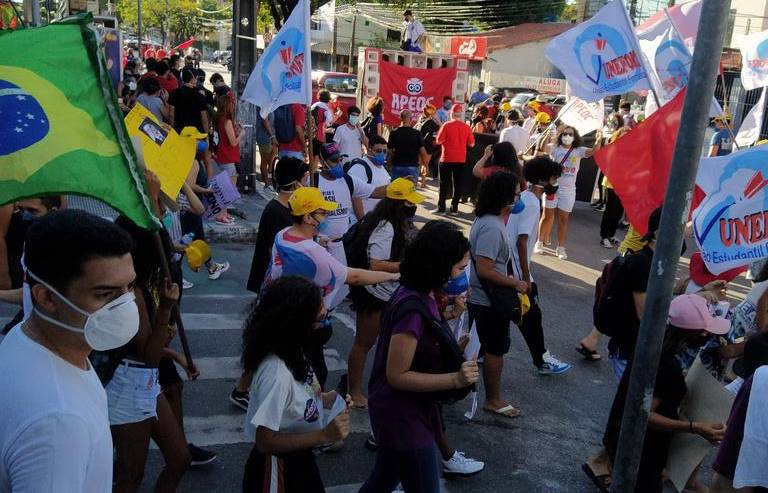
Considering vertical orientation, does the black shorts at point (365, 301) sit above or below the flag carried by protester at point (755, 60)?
below

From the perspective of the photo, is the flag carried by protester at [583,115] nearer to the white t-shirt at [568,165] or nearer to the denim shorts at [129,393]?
the white t-shirt at [568,165]

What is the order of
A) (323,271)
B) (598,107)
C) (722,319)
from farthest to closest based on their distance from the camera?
1. (598,107)
2. (323,271)
3. (722,319)

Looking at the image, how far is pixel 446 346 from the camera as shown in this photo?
3225mm

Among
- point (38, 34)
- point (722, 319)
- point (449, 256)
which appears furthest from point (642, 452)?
point (38, 34)

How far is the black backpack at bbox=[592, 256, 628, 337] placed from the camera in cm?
462

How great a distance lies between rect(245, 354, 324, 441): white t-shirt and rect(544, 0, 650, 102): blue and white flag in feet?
14.0

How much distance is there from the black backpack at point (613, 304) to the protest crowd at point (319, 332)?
0.04 ft

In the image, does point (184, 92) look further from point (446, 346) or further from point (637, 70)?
point (446, 346)

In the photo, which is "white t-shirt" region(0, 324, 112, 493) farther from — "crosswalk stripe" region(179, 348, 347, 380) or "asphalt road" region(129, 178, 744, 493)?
"crosswalk stripe" region(179, 348, 347, 380)

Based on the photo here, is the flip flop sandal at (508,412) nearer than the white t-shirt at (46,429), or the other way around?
the white t-shirt at (46,429)

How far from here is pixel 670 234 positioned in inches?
A: 135

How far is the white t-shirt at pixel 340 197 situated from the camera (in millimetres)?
6250

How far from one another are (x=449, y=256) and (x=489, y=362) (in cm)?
210

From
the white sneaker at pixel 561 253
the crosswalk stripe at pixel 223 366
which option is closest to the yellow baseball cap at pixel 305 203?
the crosswalk stripe at pixel 223 366
